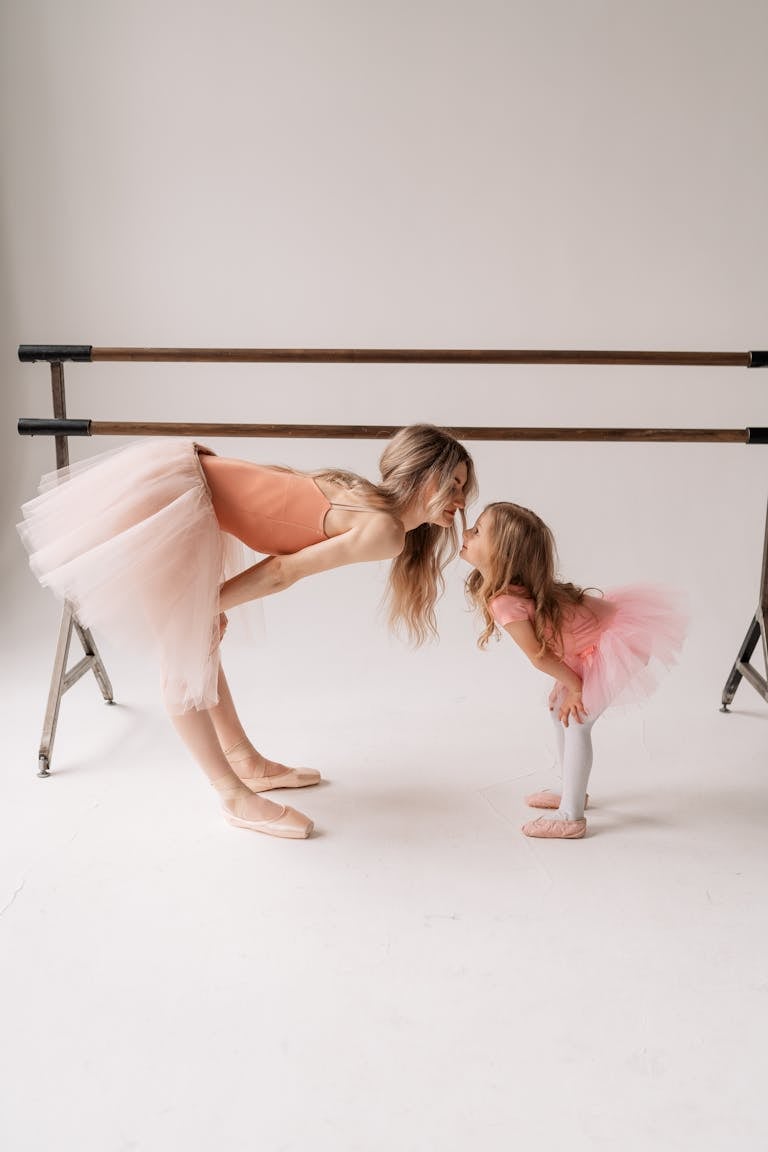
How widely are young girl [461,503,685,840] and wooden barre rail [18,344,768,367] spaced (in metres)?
0.45

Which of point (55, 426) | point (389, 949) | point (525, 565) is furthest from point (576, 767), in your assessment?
point (55, 426)

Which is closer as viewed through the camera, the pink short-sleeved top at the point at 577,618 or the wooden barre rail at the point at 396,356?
the pink short-sleeved top at the point at 577,618

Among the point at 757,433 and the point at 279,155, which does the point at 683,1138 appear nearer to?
the point at 757,433

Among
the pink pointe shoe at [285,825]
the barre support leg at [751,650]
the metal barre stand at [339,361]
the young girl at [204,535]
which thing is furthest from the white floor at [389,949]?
the metal barre stand at [339,361]

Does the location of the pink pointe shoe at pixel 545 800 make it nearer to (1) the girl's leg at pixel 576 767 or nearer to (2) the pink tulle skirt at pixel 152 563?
(1) the girl's leg at pixel 576 767

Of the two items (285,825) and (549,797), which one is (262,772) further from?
(549,797)

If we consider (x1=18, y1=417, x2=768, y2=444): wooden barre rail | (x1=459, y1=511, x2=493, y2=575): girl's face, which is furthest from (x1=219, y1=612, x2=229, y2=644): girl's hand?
(x1=459, y1=511, x2=493, y2=575): girl's face

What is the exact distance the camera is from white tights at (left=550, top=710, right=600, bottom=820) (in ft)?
6.82

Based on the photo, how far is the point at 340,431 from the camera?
2.30 metres

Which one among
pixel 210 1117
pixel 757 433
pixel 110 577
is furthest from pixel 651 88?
pixel 210 1117

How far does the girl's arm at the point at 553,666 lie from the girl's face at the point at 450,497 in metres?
0.23

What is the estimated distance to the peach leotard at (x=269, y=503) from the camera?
6.67 feet

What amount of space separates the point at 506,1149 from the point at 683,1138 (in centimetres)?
23

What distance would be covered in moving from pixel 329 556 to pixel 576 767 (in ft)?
2.12
